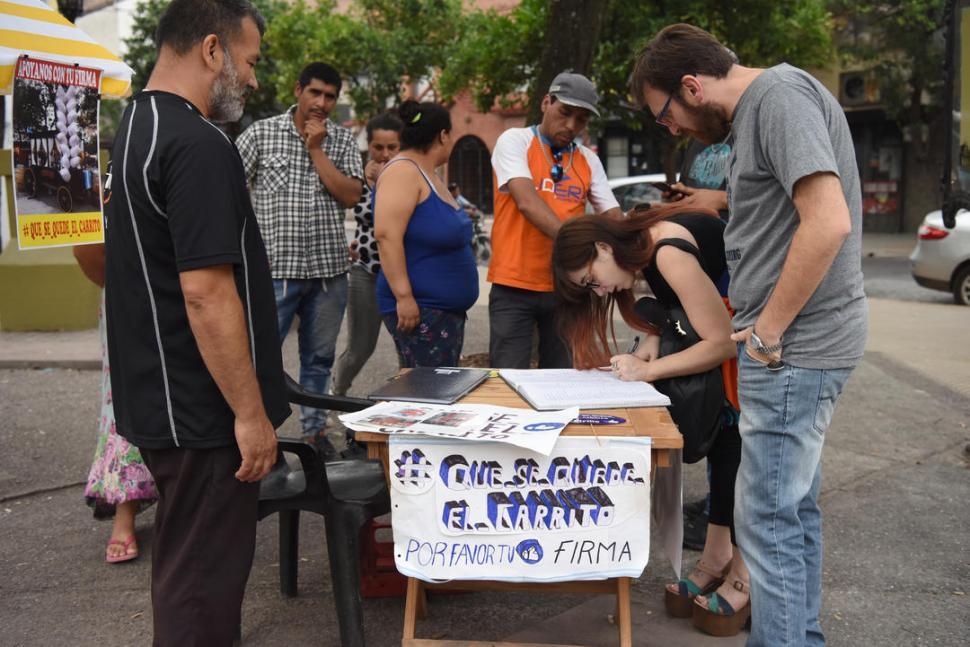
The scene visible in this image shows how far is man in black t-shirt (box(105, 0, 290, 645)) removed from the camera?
85.2 inches

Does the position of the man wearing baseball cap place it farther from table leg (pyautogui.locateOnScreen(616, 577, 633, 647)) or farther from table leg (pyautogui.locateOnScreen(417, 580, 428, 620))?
table leg (pyautogui.locateOnScreen(616, 577, 633, 647))

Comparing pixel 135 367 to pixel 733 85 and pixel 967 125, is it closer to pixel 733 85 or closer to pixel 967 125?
pixel 733 85

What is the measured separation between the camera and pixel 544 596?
11.2ft

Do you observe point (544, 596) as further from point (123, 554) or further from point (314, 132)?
point (314, 132)

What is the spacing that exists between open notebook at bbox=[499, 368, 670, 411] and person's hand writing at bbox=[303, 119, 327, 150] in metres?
1.95

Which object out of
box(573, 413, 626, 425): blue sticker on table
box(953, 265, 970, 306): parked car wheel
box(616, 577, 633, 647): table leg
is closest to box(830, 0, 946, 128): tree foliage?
box(953, 265, 970, 306): parked car wheel

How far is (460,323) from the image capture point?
4168 millimetres

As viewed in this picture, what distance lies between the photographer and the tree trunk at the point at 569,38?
20.5ft

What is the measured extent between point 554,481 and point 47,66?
2.56 meters

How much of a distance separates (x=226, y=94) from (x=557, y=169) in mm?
2221

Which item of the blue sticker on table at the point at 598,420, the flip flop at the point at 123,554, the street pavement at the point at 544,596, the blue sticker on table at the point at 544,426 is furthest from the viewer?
the flip flop at the point at 123,554

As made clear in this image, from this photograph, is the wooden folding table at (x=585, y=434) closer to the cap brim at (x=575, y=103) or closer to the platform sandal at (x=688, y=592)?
the platform sandal at (x=688, y=592)

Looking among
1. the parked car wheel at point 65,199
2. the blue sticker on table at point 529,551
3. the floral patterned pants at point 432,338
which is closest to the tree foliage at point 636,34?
the floral patterned pants at point 432,338

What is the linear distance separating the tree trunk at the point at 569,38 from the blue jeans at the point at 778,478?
416cm
